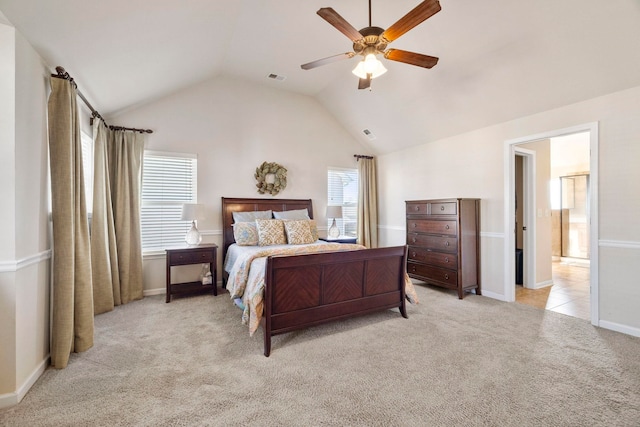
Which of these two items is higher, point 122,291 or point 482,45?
point 482,45

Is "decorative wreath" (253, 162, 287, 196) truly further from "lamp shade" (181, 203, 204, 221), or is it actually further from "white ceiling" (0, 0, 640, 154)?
"white ceiling" (0, 0, 640, 154)

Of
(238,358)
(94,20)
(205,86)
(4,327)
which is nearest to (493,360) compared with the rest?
(238,358)

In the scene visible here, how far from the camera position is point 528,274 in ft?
15.3

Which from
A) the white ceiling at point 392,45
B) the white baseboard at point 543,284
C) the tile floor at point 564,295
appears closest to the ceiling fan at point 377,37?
the white ceiling at point 392,45

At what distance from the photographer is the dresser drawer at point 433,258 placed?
413 centimetres

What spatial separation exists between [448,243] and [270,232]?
2636mm

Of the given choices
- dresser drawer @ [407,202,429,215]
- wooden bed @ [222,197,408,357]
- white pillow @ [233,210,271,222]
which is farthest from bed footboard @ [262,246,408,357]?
white pillow @ [233,210,271,222]

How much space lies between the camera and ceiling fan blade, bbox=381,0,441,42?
1975 mm

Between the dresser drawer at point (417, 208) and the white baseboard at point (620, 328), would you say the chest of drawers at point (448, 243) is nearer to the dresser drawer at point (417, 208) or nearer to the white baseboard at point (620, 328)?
the dresser drawer at point (417, 208)

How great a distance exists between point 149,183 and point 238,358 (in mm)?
3150

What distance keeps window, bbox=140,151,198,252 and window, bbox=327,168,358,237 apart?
102 inches

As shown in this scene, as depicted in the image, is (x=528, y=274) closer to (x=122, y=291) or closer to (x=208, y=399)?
(x=208, y=399)

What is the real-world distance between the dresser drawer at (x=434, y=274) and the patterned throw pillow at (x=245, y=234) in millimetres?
2615

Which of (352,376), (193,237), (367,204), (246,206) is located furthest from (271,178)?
(352,376)
